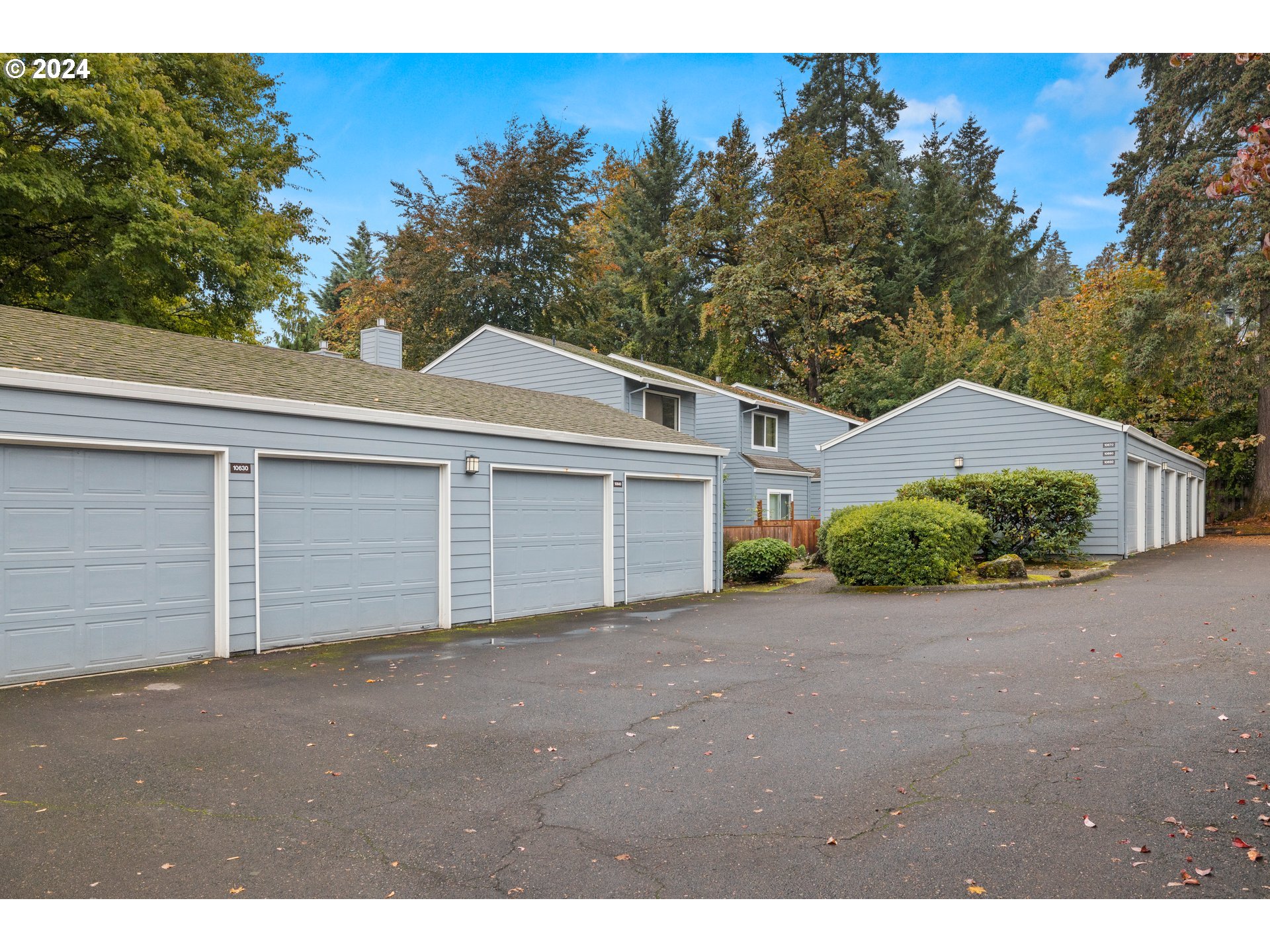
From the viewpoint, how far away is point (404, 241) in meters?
35.0

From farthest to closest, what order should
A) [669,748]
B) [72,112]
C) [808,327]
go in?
[808,327], [72,112], [669,748]

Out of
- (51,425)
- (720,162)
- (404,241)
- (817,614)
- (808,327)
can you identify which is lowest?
(817,614)

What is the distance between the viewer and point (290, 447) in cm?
932

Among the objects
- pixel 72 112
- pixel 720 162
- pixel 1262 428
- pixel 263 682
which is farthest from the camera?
pixel 720 162

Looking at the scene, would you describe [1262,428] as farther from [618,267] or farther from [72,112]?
[72,112]

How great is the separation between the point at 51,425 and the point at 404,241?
29.4 meters

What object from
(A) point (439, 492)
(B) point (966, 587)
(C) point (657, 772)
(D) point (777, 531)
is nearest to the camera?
(C) point (657, 772)

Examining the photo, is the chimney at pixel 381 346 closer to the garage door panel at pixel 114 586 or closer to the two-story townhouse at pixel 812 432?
the garage door panel at pixel 114 586

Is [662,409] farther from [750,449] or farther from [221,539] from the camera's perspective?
[221,539]

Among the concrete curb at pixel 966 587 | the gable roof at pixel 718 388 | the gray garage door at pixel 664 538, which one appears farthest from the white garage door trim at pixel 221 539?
the gable roof at pixel 718 388

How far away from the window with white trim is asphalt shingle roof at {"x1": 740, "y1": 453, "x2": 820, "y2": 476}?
765 millimetres

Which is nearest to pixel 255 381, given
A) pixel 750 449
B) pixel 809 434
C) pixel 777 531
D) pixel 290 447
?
pixel 290 447

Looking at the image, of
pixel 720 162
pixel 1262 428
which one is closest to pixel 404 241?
pixel 720 162

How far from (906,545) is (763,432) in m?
15.1
